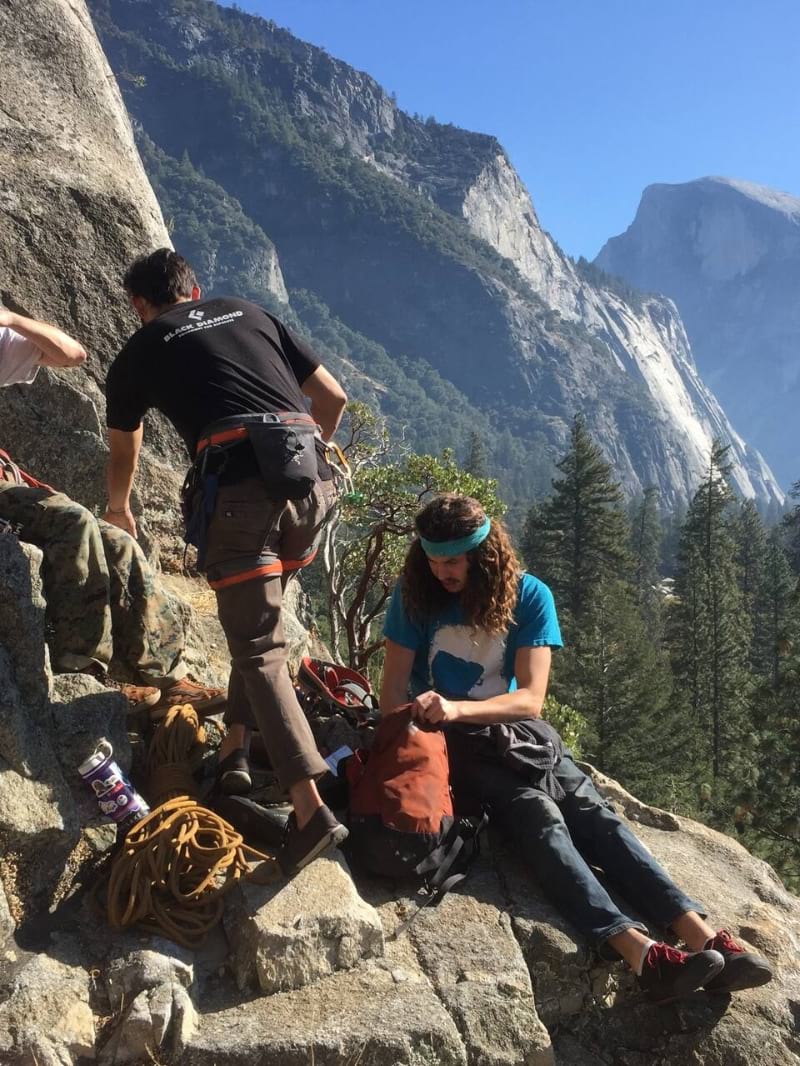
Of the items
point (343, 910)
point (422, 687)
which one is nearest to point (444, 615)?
point (422, 687)

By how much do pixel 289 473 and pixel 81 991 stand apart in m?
1.96

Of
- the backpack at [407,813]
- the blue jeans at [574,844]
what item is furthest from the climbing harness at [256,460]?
the blue jeans at [574,844]

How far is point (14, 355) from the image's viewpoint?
12.0ft

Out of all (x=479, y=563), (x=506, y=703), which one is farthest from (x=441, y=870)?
(x=479, y=563)

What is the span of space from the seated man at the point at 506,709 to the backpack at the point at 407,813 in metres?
0.17

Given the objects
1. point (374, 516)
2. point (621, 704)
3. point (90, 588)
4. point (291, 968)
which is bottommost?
point (621, 704)

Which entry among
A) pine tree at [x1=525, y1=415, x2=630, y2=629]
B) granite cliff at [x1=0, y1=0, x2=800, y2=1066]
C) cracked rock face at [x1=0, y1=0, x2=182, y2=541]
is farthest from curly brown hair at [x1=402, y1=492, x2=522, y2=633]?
pine tree at [x1=525, y1=415, x2=630, y2=629]

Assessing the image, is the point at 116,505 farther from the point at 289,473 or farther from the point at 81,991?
the point at 81,991

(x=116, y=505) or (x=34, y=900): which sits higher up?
(x=116, y=505)

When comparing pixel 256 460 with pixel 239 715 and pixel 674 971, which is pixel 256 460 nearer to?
pixel 239 715

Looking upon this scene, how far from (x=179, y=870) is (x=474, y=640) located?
163cm

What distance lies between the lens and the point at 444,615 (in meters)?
4.02

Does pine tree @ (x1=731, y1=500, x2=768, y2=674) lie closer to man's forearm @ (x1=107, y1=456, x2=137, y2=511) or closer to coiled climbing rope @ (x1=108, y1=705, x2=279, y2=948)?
man's forearm @ (x1=107, y1=456, x2=137, y2=511)

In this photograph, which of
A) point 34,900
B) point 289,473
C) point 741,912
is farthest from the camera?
point 741,912
